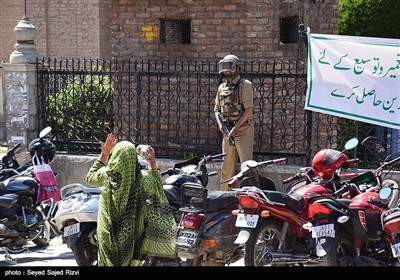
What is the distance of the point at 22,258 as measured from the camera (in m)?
9.52

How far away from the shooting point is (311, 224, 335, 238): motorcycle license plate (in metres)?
7.54

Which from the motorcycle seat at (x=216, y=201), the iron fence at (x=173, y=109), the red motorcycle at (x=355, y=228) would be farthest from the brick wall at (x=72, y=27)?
the red motorcycle at (x=355, y=228)

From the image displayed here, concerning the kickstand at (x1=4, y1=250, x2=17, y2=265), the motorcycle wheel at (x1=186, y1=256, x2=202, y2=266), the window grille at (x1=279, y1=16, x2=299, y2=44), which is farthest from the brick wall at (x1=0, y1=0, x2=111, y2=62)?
the motorcycle wheel at (x1=186, y1=256, x2=202, y2=266)

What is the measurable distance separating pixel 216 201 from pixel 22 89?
16.6 ft

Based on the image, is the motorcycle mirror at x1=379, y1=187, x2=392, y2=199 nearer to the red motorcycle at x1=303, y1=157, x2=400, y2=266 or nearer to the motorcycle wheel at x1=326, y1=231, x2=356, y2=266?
the red motorcycle at x1=303, y1=157, x2=400, y2=266

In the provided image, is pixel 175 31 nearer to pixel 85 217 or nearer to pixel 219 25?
pixel 219 25

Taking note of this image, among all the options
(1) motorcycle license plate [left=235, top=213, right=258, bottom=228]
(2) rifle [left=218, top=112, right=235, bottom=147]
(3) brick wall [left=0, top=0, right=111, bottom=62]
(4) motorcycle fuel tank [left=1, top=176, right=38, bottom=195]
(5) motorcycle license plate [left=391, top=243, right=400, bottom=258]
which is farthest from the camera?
(3) brick wall [left=0, top=0, right=111, bottom=62]

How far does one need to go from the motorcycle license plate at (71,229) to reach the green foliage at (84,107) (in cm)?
381

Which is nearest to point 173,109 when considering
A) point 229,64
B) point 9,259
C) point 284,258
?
point 229,64

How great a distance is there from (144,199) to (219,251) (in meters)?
0.85

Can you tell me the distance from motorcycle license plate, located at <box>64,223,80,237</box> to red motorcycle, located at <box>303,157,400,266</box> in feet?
7.05

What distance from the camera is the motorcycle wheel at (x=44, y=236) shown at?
964 centimetres

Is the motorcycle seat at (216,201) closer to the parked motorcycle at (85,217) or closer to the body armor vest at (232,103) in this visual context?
the parked motorcycle at (85,217)

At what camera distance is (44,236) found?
9.98m
